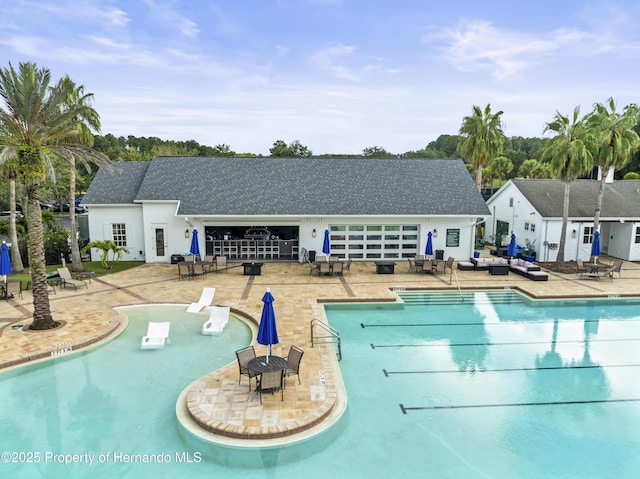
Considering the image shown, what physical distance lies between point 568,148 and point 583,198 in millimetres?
7206

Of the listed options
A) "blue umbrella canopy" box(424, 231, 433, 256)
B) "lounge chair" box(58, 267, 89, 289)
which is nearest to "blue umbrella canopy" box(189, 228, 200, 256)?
"lounge chair" box(58, 267, 89, 289)

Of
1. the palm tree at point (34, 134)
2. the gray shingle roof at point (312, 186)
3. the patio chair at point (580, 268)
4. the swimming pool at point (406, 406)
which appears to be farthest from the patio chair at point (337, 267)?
the patio chair at point (580, 268)

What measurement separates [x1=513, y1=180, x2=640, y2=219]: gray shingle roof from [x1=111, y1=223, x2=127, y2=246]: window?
25.4 metres

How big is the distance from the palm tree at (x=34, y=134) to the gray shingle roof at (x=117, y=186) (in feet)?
38.4

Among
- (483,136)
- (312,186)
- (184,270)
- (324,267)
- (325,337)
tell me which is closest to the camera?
(325,337)

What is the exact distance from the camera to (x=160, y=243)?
24.7 metres

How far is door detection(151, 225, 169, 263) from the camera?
2456cm

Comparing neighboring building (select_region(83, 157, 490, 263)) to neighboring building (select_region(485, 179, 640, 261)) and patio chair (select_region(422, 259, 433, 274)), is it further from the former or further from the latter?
neighboring building (select_region(485, 179, 640, 261))

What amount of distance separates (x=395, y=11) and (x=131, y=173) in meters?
18.7

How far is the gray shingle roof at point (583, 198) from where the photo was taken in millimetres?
26562

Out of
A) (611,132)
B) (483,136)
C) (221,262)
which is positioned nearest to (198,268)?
(221,262)

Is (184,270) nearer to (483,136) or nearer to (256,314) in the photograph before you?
(256,314)

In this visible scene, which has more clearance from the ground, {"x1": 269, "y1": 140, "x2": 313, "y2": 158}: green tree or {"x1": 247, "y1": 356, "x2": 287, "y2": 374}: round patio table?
{"x1": 269, "y1": 140, "x2": 313, "y2": 158}: green tree

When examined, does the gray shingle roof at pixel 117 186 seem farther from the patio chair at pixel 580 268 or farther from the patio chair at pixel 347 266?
the patio chair at pixel 580 268
